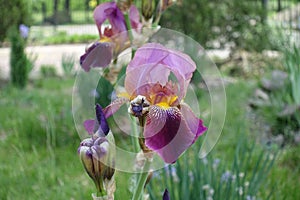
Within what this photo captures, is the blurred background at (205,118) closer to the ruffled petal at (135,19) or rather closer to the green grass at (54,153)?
the green grass at (54,153)

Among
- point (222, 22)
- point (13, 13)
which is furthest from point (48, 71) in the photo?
point (222, 22)

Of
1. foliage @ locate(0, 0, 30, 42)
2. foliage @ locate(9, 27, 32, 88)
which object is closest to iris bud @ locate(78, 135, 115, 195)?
foliage @ locate(9, 27, 32, 88)

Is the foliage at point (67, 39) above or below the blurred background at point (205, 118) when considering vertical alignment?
below

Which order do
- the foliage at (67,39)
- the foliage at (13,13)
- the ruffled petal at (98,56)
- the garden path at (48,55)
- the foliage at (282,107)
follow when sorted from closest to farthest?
the ruffled petal at (98,56) → the foliage at (282,107) → the foliage at (13,13) → the garden path at (48,55) → the foliage at (67,39)

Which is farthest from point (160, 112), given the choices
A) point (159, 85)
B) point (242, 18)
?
point (242, 18)

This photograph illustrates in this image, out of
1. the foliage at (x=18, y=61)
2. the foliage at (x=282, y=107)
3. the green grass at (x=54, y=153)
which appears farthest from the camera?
the foliage at (x=18, y=61)

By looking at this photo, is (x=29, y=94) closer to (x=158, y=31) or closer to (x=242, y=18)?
(x=242, y=18)

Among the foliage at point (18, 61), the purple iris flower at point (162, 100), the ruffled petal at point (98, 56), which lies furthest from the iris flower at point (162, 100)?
the foliage at point (18, 61)
